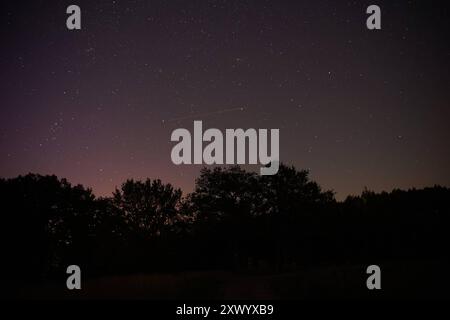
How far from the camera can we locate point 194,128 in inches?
705

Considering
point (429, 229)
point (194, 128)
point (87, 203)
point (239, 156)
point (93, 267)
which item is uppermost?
point (194, 128)

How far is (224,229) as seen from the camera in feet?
141

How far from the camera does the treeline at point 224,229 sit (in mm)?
38406

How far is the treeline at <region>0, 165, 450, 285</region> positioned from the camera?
38.4 meters

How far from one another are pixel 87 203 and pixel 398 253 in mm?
33050
